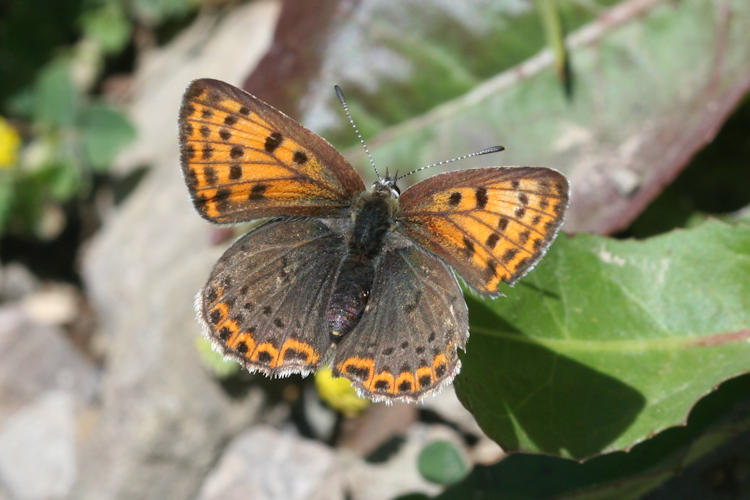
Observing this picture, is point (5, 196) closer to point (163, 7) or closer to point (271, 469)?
point (163, 7)

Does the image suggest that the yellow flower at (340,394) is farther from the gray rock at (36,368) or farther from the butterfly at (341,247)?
the gray rock at (36,368)

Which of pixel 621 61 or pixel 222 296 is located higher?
pixel 222 296

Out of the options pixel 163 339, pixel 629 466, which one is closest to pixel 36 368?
pixel 163 339

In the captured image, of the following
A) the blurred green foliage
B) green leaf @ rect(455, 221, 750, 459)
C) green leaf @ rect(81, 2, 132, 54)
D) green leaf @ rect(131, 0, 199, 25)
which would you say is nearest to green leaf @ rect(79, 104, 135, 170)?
the blurred green foliage

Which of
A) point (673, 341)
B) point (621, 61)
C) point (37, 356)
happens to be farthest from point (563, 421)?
point (37, 356)

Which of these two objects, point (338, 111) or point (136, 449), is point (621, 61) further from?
point (136, 449)
